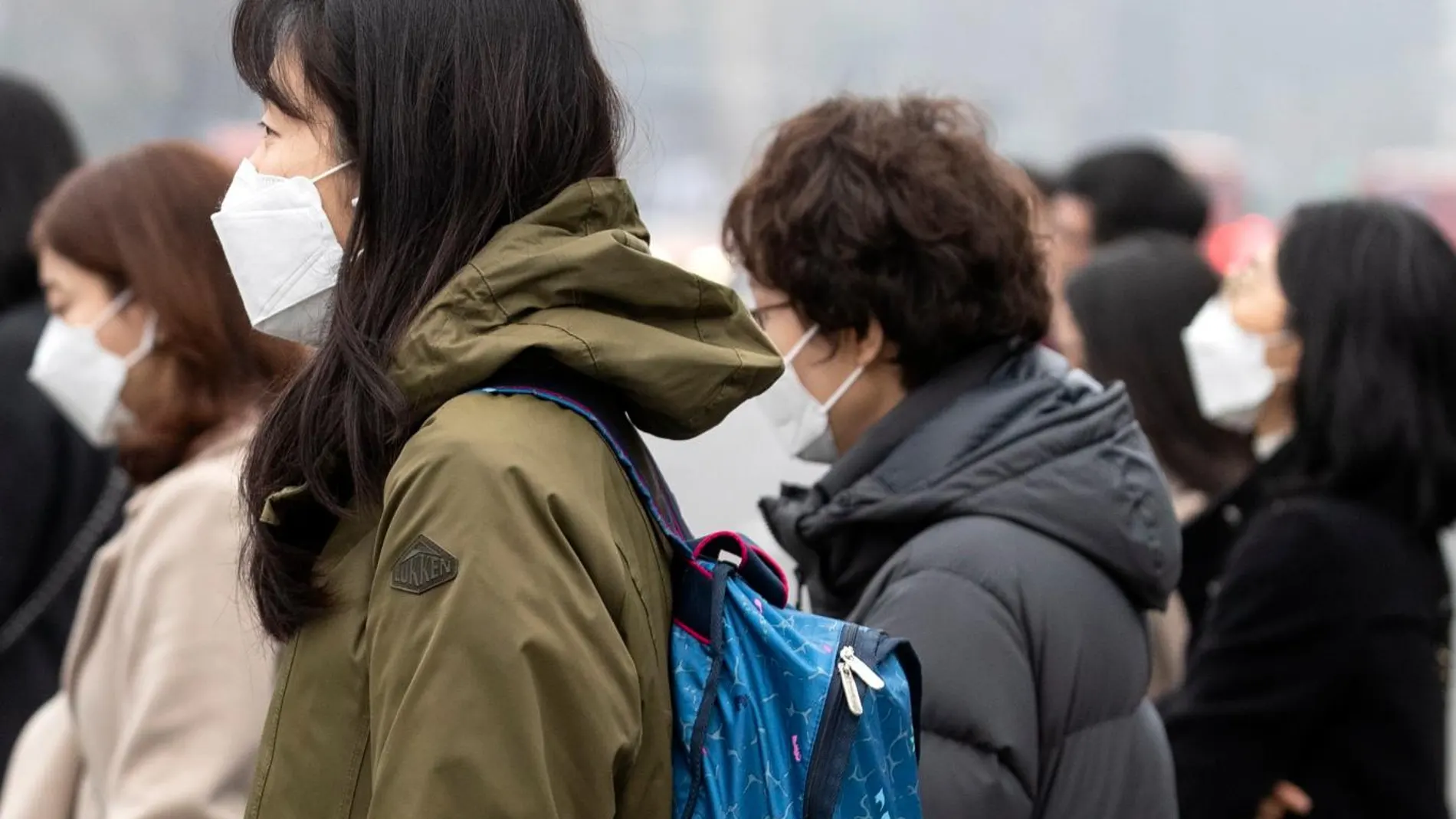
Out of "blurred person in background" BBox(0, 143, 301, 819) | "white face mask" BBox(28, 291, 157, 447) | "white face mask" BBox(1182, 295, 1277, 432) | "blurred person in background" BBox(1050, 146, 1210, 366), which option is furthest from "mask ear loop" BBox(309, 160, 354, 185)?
"blurred person in background" BBox(1050, 146, 1210, 366)

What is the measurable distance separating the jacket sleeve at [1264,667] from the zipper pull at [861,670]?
155 cm

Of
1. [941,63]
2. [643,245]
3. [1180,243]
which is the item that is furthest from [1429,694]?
[941,63]

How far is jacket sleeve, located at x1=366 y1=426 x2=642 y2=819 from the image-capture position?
4.08 ft

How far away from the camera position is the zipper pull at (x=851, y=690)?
145 centimetres

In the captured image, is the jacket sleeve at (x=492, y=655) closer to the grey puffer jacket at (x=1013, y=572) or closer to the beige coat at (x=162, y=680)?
the grey puffer jacket at (x=1013, y=572)

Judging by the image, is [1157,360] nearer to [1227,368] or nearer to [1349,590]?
[1227,368]

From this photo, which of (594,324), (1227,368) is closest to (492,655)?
(594,324)

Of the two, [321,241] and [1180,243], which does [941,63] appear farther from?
[321,241]

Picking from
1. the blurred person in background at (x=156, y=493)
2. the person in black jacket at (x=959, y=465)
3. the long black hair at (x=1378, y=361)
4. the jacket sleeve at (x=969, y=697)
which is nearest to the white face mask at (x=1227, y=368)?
the long black hair at (x=1378, y=361)

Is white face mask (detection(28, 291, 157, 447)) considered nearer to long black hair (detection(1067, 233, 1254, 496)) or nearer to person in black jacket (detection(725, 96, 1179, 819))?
person in black jacket (detection(725, 96, 1179, 819))

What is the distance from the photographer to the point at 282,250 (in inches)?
62.1

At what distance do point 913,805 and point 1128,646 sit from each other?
2.11ft

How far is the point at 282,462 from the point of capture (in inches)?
57.1

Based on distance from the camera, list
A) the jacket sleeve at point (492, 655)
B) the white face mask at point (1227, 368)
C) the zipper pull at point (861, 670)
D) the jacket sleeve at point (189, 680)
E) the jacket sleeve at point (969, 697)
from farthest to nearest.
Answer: the white face mask at point (1227, 368) → the jacket sleeve at point (189, 680) → the jacket sleeve at point (969, 697) → the zipper pull at point (861, 670) → the jacket sleeve at point (492, 655)
